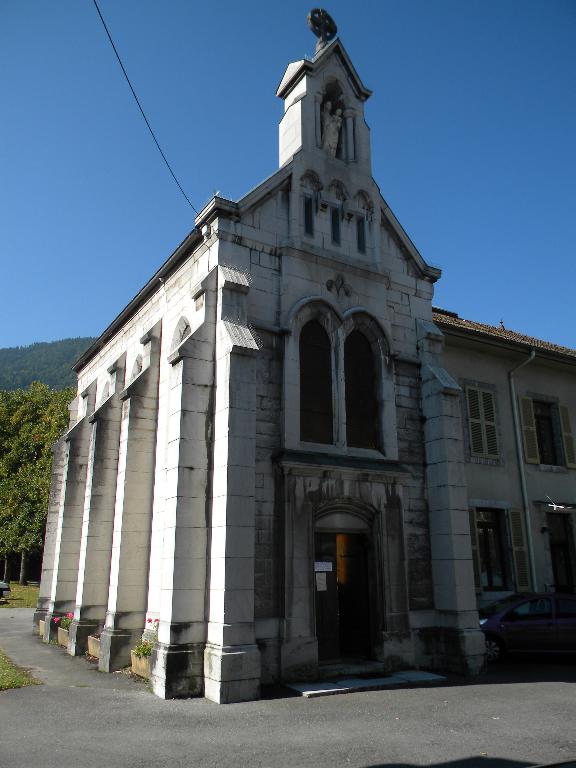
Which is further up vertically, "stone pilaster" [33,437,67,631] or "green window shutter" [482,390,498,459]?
"green window shutter" [482,390,498,459]

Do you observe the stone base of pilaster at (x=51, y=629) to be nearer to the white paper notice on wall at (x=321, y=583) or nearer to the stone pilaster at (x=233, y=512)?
the stone pilaster at (x=233, y=512)

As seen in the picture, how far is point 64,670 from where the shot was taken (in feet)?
40.8

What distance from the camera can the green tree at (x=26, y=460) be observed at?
37.0m

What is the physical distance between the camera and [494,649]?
13.6 m

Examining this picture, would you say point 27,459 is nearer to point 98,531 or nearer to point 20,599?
point 20,599

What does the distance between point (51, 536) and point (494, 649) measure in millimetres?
14383

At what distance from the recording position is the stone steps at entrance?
10.1 metres

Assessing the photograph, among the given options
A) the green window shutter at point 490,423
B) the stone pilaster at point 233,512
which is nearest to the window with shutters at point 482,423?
the green window shutter at point 490,423

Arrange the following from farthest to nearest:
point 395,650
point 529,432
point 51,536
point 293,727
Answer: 1. point 51,536
2. point 529,432
3. point 395,650
4. point 293,727

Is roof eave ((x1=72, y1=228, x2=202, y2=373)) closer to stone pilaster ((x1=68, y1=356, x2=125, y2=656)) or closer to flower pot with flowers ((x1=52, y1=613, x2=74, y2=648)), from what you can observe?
stone pilaster ((x1=68, y1=356, x2=125, y2=656))

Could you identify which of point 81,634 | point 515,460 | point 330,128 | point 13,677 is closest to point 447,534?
point 515,460

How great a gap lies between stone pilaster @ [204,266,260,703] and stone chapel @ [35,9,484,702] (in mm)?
36

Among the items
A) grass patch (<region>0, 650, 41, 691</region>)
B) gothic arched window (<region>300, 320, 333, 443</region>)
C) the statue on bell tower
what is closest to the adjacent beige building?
gothic arched window (<region>300, 320, 333, 443</region>)

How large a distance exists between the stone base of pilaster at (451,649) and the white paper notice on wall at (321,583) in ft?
7.75
